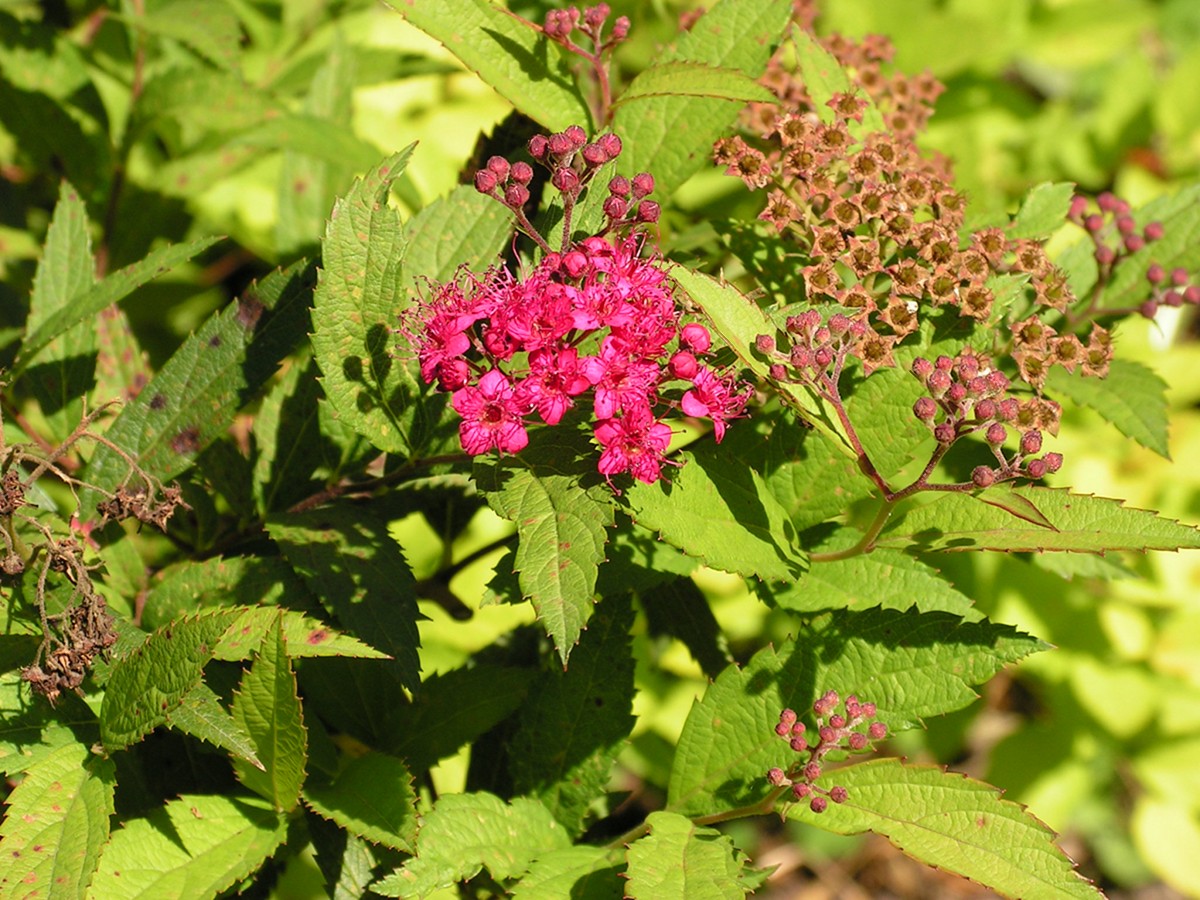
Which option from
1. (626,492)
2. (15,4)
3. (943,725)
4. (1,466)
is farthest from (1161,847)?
(15,4)

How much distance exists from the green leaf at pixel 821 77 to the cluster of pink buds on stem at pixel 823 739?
0.82 m

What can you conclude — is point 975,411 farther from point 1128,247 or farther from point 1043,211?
point 1128,247

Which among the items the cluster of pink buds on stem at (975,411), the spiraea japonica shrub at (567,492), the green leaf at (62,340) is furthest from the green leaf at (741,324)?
the green leaf at (62,340)

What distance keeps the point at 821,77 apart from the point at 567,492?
30.9 inches

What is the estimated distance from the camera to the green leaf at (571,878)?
1.40 m

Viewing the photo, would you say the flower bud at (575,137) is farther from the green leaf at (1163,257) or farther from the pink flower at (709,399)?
the green leaf at (1163,257)

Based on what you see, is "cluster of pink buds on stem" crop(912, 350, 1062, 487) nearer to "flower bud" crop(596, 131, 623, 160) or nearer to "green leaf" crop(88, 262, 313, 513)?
"flower bud" crop(596, 131, 623, 160)

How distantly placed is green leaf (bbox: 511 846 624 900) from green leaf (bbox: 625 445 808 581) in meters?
0.42

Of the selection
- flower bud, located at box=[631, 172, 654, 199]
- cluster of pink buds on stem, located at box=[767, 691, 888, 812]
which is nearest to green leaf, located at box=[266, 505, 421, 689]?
cluster of pink buds on stem, located at box=[767, 691, 888, 812]

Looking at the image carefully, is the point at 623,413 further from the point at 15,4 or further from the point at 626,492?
the point at 15,4

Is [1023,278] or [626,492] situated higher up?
[1023,278]

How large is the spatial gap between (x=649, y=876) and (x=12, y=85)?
2008mm

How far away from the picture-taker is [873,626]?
1423 millimetres

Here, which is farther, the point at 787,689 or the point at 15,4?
the point at 15,4
